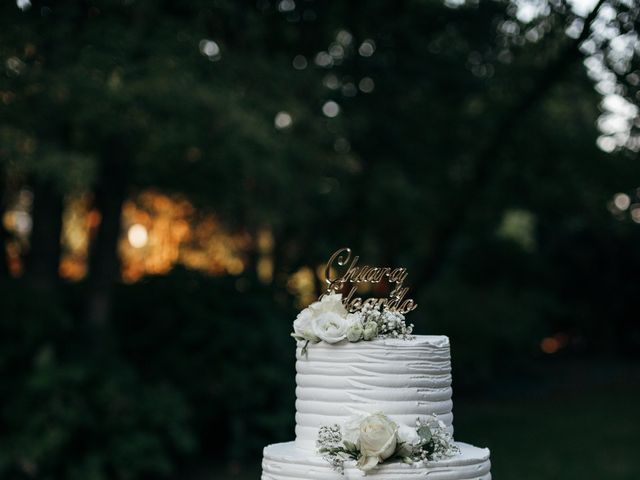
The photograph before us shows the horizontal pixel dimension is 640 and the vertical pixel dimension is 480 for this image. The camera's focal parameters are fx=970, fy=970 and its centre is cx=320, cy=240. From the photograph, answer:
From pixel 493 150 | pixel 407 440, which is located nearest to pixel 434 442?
pixel 407 440

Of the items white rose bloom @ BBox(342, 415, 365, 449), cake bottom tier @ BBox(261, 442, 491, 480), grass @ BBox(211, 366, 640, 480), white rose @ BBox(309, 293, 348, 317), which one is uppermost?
white rose @ BBox(309, 293, 348, 317)

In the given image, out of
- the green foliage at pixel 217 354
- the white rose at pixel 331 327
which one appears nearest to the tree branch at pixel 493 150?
the green foliage at pixel 217 354

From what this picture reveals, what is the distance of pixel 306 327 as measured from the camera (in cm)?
523

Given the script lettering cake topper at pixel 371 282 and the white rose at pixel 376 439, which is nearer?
the white rose at pixel 376 439

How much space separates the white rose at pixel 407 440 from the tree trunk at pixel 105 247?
7751 mm

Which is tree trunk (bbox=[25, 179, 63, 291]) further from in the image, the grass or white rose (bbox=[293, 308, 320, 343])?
white rose (bbox=[293, 308, 320, 343])

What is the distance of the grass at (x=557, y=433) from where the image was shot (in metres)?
12.6

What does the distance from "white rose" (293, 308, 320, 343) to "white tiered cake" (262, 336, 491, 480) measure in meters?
0.07

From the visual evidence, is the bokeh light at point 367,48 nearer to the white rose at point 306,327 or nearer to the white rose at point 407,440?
the white rose at point 306,327

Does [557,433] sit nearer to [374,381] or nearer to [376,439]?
[374,381]

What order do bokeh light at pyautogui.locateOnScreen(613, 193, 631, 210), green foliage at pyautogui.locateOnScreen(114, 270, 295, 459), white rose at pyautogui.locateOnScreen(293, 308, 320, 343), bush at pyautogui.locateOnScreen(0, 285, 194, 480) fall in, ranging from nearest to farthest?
white rose at pyautogui.locateOnScreen(293, 308, 320, 343)
bush at pyautogui.locateOnScreen(0, 285, 194, 480)
green foliage at pyautogui.locateOnScreen(114, 270, 295, 459)
bokeh light at pyautogui.locateOnScreen(613, 193, 631, 210)

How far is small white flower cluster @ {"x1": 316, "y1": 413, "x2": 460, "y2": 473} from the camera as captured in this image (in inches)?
188

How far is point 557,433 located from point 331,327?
1109 cm

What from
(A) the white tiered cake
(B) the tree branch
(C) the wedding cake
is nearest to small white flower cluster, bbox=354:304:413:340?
(C) the wedding cake
